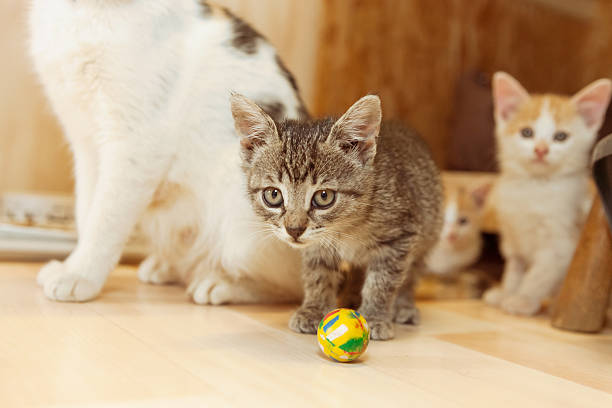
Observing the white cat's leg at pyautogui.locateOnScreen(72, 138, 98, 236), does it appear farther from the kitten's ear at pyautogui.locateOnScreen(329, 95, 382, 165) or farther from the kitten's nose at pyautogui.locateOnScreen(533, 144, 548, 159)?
the kitten's nose at pyautogui.locateOnScreen(533, 144, 548, 159)

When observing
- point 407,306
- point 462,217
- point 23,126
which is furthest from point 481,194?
point 23,126

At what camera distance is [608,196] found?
1.35 m

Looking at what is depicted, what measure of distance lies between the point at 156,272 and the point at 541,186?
146 centimetres

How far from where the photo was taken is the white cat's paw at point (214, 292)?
5.65 ft

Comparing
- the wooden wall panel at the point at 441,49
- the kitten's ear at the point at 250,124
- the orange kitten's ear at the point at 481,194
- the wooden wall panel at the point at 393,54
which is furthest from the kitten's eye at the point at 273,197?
the wooden wall panel at the point at 441,49

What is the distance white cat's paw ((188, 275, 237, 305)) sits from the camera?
5.65 ft

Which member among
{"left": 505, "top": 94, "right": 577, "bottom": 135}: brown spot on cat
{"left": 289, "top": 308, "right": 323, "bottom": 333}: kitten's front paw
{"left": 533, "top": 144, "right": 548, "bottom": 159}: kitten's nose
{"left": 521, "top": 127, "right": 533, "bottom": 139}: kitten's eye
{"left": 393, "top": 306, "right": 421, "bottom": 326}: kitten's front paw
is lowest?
{"left": 393, "top": 306, "right": 421, "bottom": 326}: kitten's front paw

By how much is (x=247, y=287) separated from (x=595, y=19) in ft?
11.7

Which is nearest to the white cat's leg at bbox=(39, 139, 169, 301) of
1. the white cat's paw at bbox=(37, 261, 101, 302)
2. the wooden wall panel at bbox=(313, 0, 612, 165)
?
the white cat's paw at bbox=(37, 261, 101, 302)

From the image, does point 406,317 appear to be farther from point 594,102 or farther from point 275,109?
point 594,102

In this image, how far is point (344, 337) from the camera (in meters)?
1.18

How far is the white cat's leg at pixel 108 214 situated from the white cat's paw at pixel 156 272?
0.43 meters

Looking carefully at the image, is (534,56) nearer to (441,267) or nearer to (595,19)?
(595,19)

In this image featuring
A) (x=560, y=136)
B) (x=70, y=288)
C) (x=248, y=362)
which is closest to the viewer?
(x=248, y=362)
